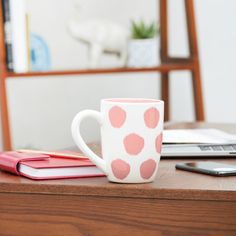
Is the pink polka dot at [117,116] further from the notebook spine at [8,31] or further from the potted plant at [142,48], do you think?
the potted plant at [142,48]

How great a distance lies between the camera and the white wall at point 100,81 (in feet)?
8.60

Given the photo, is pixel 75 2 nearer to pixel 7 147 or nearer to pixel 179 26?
pixel 179 26

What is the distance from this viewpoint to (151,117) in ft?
3.15

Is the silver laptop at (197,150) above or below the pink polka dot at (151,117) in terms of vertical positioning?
below

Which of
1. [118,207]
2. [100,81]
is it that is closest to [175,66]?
[100,81]

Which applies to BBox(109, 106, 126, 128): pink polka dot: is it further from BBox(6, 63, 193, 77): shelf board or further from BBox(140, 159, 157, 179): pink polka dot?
BBox(6, 63, 193, 77): shelf board

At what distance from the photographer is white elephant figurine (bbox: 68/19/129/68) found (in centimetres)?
242

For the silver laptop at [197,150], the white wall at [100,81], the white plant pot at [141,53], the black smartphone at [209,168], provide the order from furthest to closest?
the white wall at [100,81]
the white plant pot at [141,53]
the silver laptop at [197,150]
the black smartphone at [209,168]

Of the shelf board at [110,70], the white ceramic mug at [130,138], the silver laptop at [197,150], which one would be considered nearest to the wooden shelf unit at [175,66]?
the shelf board at [110,70]

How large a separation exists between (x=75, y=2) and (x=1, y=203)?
1.87 m

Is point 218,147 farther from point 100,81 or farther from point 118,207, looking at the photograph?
point 100,81

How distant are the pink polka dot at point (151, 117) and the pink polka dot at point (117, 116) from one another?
0.03 meters

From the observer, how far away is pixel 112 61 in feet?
9.54

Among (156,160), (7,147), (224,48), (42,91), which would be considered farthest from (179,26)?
(156,160)
